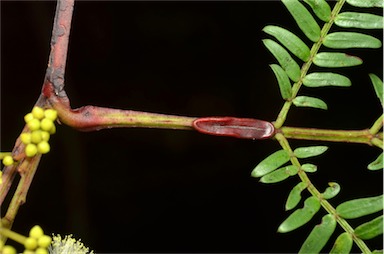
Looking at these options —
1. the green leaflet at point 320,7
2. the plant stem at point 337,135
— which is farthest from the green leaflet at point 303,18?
the plant stem at point 337,135

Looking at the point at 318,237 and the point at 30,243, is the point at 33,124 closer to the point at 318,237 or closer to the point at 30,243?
the point at 30,243

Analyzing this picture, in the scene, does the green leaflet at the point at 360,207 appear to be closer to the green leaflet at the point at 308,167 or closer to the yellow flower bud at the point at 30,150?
the green leaflet at the point at 308,167

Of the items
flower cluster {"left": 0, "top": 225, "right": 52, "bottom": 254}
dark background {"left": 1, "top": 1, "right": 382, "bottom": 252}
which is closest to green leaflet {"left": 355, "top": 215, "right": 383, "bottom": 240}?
flower cluster {"left": 0, "top": 225, "right": 52, "bottom": 254}

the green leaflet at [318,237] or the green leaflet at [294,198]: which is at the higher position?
the green leaflet at [294,198]

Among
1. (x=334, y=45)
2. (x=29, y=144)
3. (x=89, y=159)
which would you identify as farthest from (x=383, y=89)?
(x=89, y=159)

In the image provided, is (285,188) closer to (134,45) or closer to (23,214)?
(134,45)

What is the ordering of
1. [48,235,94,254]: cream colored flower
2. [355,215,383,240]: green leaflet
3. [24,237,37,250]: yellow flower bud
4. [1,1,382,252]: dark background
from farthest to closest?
1. [1,1,382,252]: dark background
2. [48,235,94,254]: cream colored flower
3. [355,215,383,240]: green leaflet
4. [24,237,37,250]: yellow flower bud

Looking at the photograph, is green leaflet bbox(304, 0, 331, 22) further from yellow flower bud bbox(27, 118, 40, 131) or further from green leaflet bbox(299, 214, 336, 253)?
yellow flower bud bbox(27, 118, 40, 131)
